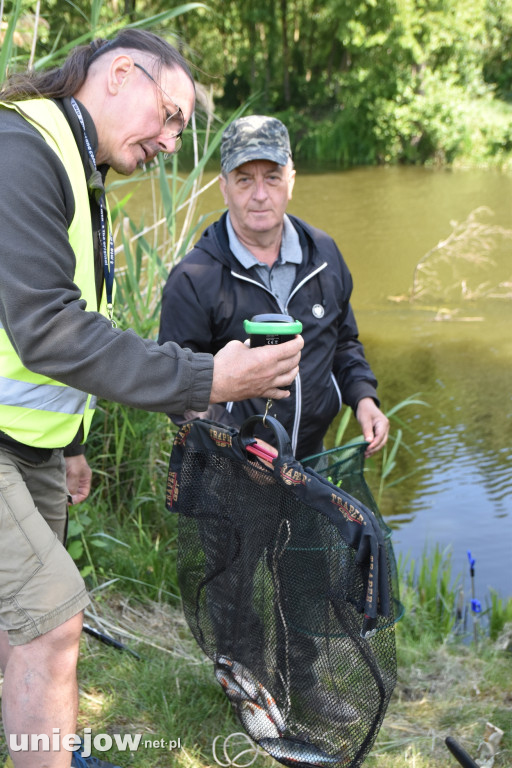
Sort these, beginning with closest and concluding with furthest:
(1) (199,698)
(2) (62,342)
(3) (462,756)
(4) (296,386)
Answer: (2) (62,342) < (3) (462,756) < (1) (199,698) < (4) (296,386)

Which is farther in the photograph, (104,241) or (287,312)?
(287,312)

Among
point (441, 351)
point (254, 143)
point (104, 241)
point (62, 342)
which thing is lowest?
point (441, 351)

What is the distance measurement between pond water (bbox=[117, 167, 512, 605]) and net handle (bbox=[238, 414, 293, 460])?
2453 mm

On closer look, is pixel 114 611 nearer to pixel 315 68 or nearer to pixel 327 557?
pixel 327 557

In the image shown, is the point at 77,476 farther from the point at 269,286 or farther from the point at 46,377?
the point at 269,286

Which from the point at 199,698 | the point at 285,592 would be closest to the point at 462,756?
the point at 285,592

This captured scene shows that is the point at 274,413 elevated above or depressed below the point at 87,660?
above

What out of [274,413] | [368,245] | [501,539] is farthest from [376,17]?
[274,413]

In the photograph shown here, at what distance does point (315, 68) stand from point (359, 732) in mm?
29037

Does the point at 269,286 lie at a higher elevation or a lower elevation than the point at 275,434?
higher

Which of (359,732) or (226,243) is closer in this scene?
(359,732)

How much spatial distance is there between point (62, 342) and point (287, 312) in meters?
1.26

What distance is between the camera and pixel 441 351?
7.31 meters

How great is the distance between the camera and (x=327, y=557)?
1.83 m
